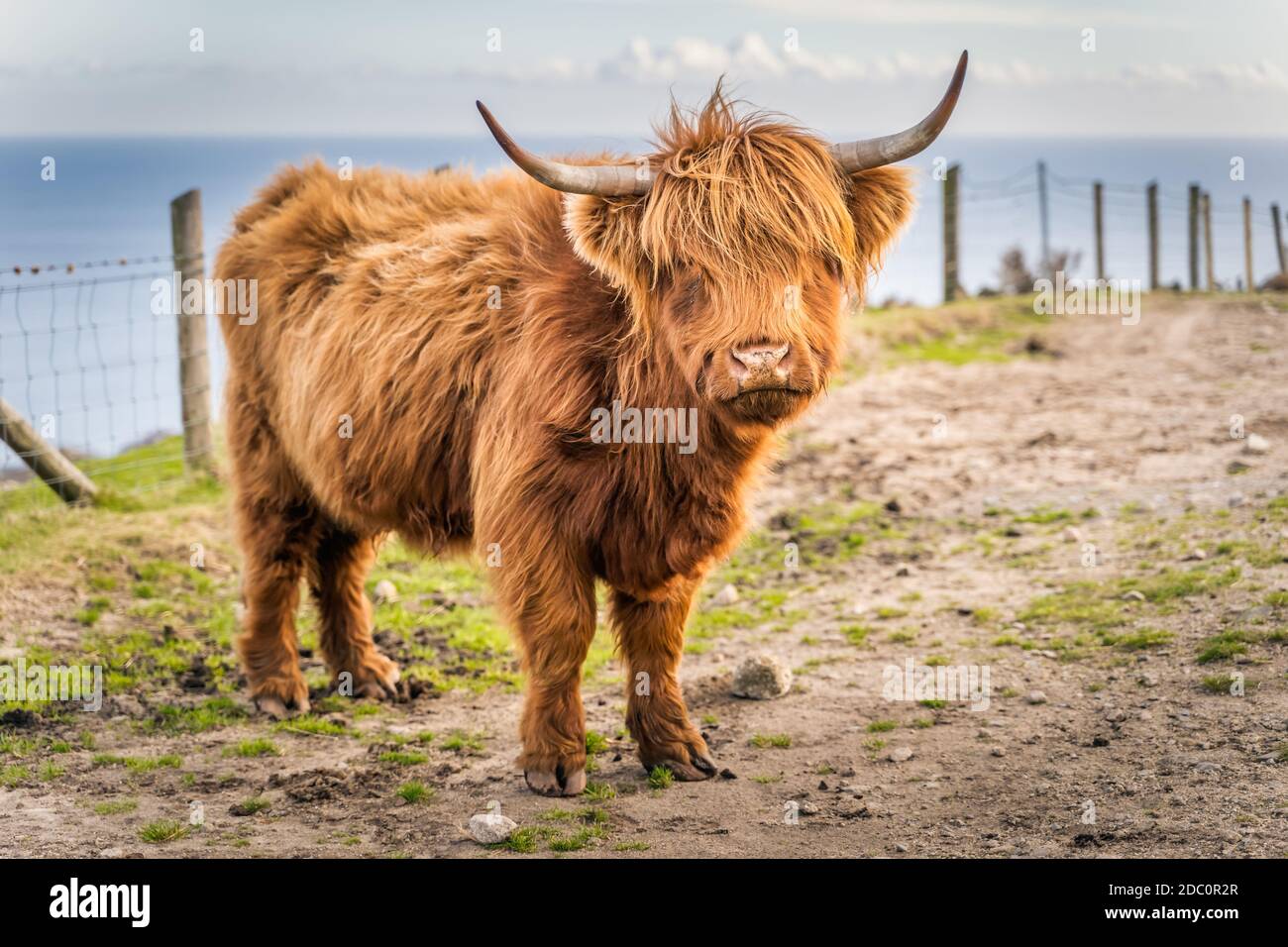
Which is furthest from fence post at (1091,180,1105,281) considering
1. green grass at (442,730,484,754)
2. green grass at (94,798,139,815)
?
green grass at (94,798,139,815)

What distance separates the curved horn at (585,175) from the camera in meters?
3.91

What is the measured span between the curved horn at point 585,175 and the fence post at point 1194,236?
18718mm

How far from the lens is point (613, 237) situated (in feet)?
13.7

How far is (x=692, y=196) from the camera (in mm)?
4094

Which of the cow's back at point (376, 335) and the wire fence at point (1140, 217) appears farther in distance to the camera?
the wire fence at point (1140, 217)

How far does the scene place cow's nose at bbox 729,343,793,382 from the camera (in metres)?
3.75

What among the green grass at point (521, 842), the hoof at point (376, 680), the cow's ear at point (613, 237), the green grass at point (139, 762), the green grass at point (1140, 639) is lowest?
the green grass at point (521, 842)

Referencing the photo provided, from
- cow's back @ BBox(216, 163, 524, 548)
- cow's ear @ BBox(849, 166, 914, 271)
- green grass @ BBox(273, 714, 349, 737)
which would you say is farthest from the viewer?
green grass @ BBox(273, 714, 349, 737)

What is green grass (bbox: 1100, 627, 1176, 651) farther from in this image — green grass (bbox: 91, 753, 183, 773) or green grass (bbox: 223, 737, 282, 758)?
green grass (bbox: 91, 753, 183, 773)

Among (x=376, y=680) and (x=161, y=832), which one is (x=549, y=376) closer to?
(x=161, y=832)

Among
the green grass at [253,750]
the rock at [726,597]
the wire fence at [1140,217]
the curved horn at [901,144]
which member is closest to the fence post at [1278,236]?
the wire fence at [1140,217]

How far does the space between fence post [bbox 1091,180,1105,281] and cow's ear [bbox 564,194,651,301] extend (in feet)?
60.1

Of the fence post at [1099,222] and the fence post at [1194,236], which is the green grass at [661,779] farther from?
the fence post at [1194,236]

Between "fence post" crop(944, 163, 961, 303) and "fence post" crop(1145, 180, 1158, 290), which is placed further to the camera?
"fence post" crop(1145, 180, 1158, 290)
